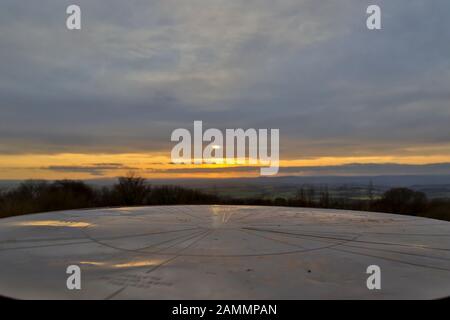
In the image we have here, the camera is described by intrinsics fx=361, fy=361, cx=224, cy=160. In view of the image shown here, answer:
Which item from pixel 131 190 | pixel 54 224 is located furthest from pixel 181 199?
pixel 54 224

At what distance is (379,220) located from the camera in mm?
10414

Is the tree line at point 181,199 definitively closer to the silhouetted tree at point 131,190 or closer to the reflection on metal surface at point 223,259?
the silhouetted tree at point 131,190

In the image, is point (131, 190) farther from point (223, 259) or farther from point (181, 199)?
point (223, 259)

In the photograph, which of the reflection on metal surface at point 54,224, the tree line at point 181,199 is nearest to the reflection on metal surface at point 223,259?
the reflection on metal surface at point 54,224

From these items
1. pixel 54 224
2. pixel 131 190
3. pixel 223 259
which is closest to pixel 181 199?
pixel 131 190

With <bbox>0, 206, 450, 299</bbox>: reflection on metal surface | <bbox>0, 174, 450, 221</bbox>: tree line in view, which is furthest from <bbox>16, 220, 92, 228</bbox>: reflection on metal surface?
A: <bbox>0, 174, 450, 221</bbox>: tree line

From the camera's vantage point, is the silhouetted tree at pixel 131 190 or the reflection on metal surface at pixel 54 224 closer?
the reflection on metal surface at pixel 54 224

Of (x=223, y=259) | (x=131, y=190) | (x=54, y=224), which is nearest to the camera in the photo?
(x=223, y=259)

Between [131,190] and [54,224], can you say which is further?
[131,190]

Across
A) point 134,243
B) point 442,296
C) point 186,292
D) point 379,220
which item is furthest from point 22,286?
point 379,220

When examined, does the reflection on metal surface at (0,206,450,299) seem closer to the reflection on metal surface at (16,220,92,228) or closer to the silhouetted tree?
the reflection on metal surface at (16,220,92,228)

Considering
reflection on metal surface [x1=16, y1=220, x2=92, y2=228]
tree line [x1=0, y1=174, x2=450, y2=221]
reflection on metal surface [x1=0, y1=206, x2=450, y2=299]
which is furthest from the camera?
tree line [x1=0, y1=174, x2=450, y2=221]

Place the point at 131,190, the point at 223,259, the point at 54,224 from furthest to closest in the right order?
1. the point at 131,190
2. the point at 54,224
3. the point at 223,259

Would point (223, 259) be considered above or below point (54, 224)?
below
